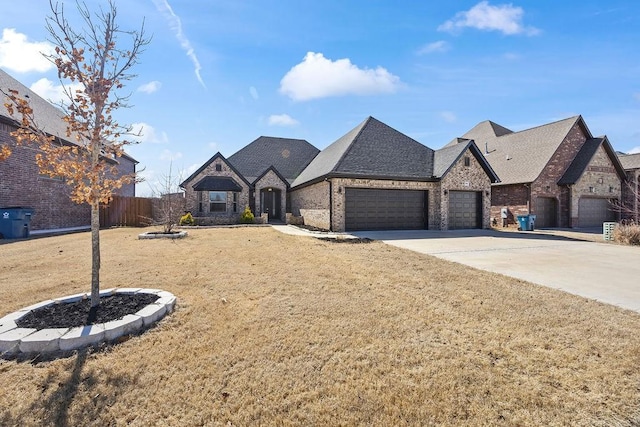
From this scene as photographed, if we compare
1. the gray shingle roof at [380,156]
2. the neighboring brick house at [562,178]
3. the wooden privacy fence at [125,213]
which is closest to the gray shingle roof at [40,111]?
the wooden privacy fence at [125,213]

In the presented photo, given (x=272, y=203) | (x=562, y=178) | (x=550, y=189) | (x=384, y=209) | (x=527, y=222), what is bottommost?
(x=527, y=222)

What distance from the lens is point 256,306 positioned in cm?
443

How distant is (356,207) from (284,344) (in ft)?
40.8

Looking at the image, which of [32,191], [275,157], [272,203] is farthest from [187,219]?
[275,157]

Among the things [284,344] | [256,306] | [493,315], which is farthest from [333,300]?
[493,315]

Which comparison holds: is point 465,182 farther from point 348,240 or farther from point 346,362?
point 346,362

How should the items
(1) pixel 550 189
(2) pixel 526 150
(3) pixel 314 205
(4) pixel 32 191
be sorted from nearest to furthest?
(4) pixel 32 191 < (3) pixel 314 205 < (1) pixel 550 189 < (2) pixel 526 150

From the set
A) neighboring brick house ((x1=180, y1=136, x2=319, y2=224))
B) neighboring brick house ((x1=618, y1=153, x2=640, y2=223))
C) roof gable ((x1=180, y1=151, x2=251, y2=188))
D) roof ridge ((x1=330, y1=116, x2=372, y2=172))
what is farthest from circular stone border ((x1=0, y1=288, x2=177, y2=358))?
neighboring brick house ((x1=618, y1=153, x2=640, y2=223))

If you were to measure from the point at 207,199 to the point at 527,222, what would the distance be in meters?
21.4

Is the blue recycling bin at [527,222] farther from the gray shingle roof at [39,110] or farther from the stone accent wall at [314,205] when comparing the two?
the gray shingle roof at [39,110]

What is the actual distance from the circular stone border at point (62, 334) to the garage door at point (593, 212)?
89.6 feet

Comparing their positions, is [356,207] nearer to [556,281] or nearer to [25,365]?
[556,281]

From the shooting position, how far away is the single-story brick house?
15.3 m

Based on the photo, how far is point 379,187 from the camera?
15688mm
